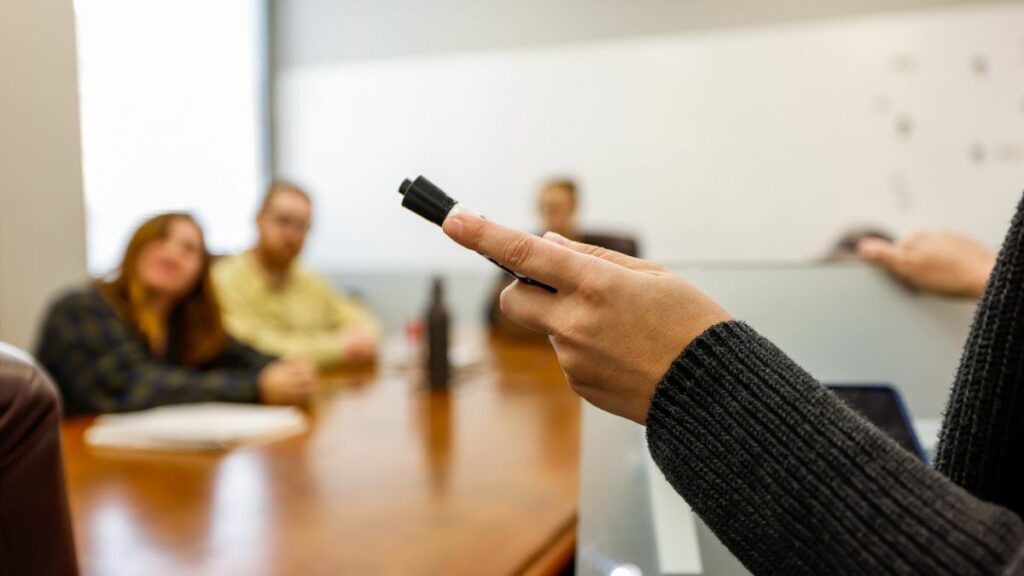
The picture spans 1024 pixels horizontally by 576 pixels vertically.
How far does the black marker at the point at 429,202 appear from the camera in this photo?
0.51 metres

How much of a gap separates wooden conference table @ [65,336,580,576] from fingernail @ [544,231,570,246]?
0.44 metres

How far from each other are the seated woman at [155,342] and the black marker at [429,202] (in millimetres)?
1194

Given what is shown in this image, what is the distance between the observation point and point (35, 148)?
68 cm

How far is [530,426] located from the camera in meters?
1.46

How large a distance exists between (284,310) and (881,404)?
7.15 feet

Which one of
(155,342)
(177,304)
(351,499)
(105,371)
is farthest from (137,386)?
(351,499)

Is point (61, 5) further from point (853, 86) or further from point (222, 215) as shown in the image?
point (853, 86)

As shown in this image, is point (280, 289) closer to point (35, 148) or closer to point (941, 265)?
point (35, 148)

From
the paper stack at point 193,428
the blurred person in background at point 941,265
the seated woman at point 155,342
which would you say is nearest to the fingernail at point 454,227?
the blurred person in background at point 941,265

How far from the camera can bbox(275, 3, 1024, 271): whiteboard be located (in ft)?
11.1

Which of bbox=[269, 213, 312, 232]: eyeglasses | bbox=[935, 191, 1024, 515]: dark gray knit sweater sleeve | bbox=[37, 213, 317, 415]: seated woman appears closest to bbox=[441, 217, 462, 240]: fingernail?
bbox=[935, 191, 1024, 515]: dark gray knit sweater sleeve

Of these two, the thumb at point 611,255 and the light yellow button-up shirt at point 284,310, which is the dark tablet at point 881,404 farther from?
the light yellow button-up shirt at point 284,310

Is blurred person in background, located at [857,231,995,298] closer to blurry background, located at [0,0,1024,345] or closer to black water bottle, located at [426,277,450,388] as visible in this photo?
black water bottle, located at [426,277,450,388]

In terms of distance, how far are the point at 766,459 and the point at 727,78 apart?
3.51m
